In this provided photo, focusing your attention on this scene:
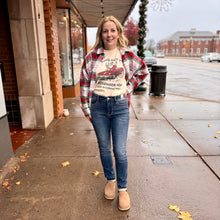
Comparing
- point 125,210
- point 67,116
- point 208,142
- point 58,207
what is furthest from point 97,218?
point 67,116

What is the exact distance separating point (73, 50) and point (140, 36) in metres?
3.13

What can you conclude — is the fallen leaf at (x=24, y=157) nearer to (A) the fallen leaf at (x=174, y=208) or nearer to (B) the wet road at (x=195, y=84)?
(A) the fallen leaf at (x=174, y=208)

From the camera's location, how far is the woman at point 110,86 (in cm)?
221

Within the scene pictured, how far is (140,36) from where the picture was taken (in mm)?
9562

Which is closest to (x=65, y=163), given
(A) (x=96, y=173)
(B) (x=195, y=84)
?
(A) (x=96, y=173)

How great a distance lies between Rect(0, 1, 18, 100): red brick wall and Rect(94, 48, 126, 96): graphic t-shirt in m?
3.28

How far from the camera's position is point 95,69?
2.24 meters

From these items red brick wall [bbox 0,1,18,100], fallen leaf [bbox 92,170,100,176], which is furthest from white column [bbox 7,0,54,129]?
fallen leaf [bbox 92,170,100,176]

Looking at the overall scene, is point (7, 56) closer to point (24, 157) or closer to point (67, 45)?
point (24, 157)

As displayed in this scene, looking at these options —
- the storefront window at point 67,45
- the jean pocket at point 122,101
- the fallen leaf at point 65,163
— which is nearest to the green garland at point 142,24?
the storefront window at point 67,45

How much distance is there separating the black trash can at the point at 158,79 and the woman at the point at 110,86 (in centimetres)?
608

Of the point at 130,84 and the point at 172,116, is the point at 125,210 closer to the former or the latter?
the point at 130,84

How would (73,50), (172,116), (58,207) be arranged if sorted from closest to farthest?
1. (58,207)
2. (172,116)
3. (73,50)

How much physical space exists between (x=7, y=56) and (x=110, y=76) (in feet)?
11.3
